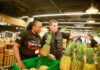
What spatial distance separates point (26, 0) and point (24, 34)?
213 inches

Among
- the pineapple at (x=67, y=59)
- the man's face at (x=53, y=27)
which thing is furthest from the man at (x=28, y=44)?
the pineapple at (x=67, y=59)

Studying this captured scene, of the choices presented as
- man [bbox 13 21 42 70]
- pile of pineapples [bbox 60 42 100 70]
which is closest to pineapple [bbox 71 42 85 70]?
pile of pineapples [bbox 60 42 100 70]

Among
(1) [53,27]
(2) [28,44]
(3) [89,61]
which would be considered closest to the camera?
(3) [89,61]

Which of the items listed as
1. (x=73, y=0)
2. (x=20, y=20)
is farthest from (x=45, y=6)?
(x=20, y=20)

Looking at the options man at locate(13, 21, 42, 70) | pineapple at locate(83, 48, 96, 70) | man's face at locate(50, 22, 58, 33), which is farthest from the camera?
man's face at locate(50, 22, 58, 33)

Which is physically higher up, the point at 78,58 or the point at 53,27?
the point at 53,27

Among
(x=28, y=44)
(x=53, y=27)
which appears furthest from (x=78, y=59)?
(x=53, y=27)

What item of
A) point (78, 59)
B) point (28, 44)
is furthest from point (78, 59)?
point (28, 44)

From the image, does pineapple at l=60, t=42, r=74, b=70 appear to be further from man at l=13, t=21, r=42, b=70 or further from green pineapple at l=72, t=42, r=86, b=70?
man at l=13, t=21, r=42, b=70

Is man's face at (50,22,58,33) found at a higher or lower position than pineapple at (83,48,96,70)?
higher

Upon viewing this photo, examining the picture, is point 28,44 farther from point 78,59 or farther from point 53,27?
point 78,59

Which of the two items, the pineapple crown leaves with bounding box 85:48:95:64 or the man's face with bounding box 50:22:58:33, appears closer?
the pineapple crown leaves with bounding box 85:48:95:64

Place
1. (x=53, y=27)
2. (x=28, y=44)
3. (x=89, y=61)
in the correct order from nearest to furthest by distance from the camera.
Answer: (x=89, y=61) → (x=28, y=44) → (x=53, y=27)

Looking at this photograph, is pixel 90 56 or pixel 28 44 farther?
pixel 28 44
